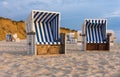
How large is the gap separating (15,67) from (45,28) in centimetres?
363

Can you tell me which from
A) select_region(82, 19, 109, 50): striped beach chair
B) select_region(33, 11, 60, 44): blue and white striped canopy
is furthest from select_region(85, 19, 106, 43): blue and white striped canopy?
select_region(33, 11, 60, 44): blue and white striped canopy

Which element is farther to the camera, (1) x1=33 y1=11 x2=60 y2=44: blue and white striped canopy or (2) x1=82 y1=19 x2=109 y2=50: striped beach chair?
(2) x1=82 y1=19 x2=109 y2=50: striped beach chair

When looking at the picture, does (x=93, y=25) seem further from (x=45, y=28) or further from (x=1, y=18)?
(x=1, y=18)

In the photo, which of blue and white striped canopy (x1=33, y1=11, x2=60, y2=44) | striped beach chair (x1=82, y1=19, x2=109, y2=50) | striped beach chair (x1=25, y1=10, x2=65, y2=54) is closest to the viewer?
striped beach chair (x1=25, y1=10, x2=65, y2=54)

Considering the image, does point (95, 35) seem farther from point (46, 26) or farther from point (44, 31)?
point (44, 31)

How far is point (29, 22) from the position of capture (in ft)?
32.9

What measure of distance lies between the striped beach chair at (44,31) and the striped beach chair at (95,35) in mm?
2399

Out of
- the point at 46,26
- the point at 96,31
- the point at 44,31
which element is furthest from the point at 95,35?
the point at 44,31

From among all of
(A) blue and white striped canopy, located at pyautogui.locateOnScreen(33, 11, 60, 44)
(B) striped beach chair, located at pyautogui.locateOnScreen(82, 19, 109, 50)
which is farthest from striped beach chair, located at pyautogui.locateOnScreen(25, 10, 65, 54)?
(B) striped beach chair, located at pyautogui.locateOnScreen(82, 19, 109, 50)

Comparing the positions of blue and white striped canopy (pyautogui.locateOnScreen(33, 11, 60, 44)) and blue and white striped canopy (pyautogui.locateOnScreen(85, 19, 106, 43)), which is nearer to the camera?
blue and white striped canopy (pyautogui.locateOnScreen(33, 11, 60, 44))

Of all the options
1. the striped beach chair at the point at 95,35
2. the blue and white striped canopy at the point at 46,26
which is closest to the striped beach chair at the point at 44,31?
the blue and white striped canopy at the point at 46,26

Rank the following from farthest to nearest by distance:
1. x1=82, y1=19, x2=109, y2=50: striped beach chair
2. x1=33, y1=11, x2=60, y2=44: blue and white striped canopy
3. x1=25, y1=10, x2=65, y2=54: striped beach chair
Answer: x1=82, y1=19, x2=109, y2=50: striped beach chair < x1=33, y1=11, x2=60, y2=44: blue and white striped canopy < x1=25, y1=10, x2=65, y2=54: striped beach chair

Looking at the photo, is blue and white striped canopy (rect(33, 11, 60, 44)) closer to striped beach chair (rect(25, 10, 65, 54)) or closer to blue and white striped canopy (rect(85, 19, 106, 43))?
striped beach chair (rect(25, 10, 65, 54))

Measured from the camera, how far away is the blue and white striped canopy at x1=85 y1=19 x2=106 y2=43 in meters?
12.5
